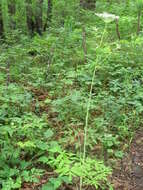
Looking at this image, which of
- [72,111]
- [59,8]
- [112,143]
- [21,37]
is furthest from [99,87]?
[59,8]

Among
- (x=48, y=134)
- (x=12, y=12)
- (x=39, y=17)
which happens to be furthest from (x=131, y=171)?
(x=12, y=12)

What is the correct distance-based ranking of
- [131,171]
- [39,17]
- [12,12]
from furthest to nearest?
[12,12]
[39,17]
[131,171]

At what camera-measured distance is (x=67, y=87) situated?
4.39 metres

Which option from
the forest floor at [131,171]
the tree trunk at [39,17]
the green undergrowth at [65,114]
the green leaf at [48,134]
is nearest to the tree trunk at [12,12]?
the tree trunk at [39,17]

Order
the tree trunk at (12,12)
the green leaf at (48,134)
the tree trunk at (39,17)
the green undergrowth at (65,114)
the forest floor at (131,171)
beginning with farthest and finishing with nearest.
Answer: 1. the tree trunk at (12,12)
2. the tree trunk at (39,17)
3. the green leaf at (48,134)
4. the forest floor at (131,171)
5. the green undergrowth at (65,114)

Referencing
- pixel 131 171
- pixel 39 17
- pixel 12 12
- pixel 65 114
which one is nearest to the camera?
pixel 131 171

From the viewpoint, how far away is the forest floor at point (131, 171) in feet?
9.29

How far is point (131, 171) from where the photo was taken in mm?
3025

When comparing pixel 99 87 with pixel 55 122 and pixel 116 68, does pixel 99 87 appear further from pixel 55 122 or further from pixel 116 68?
pixel 55 122

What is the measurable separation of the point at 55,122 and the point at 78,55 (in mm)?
2244

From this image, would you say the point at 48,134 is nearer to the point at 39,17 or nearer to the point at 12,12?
the point at 39,17

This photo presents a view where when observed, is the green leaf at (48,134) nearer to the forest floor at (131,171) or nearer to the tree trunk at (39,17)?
the forest floor at (131,171)

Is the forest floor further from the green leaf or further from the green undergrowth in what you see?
the green leaf

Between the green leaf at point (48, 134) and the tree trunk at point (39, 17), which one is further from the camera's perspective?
the tree trunk at point (39, 17)
